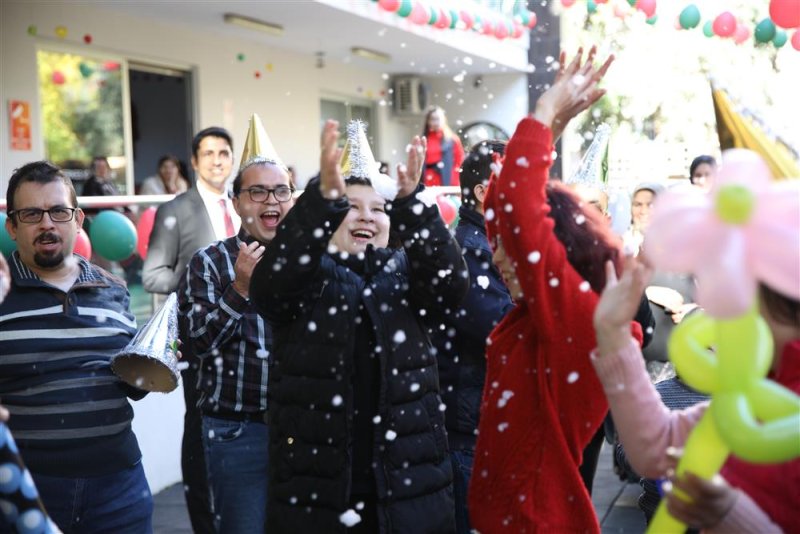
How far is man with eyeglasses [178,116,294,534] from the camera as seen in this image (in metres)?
3.88

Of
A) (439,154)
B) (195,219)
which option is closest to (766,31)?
(195,219)

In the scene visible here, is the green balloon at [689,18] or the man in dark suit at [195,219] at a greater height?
the green balloon at [689,18]

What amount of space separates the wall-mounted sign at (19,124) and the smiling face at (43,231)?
20.7 feet

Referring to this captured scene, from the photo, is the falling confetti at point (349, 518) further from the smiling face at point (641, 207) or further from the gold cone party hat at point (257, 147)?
the smiling face at point (641, 207)

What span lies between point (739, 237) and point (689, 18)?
7176 mm

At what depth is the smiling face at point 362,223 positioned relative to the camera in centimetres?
335

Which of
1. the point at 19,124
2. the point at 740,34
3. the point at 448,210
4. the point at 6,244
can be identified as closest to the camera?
the point at 6,244

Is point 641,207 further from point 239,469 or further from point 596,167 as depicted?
point 239,469

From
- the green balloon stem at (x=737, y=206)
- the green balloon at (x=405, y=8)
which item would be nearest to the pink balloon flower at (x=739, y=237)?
the green balloon stem at (x=737, y=206)

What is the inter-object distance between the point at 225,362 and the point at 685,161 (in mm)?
8729

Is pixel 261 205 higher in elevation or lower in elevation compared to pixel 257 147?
lower

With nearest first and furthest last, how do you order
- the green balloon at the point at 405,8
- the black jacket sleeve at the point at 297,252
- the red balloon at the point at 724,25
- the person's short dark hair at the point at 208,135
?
the black jacket sleeve at the point at 297,252
the person's short dark hair at the point at 208,135
the red balloon at the point at 724,25
the green balloon at the point at 405,8

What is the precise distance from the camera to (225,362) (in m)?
3.92

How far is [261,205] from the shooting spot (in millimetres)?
3957
